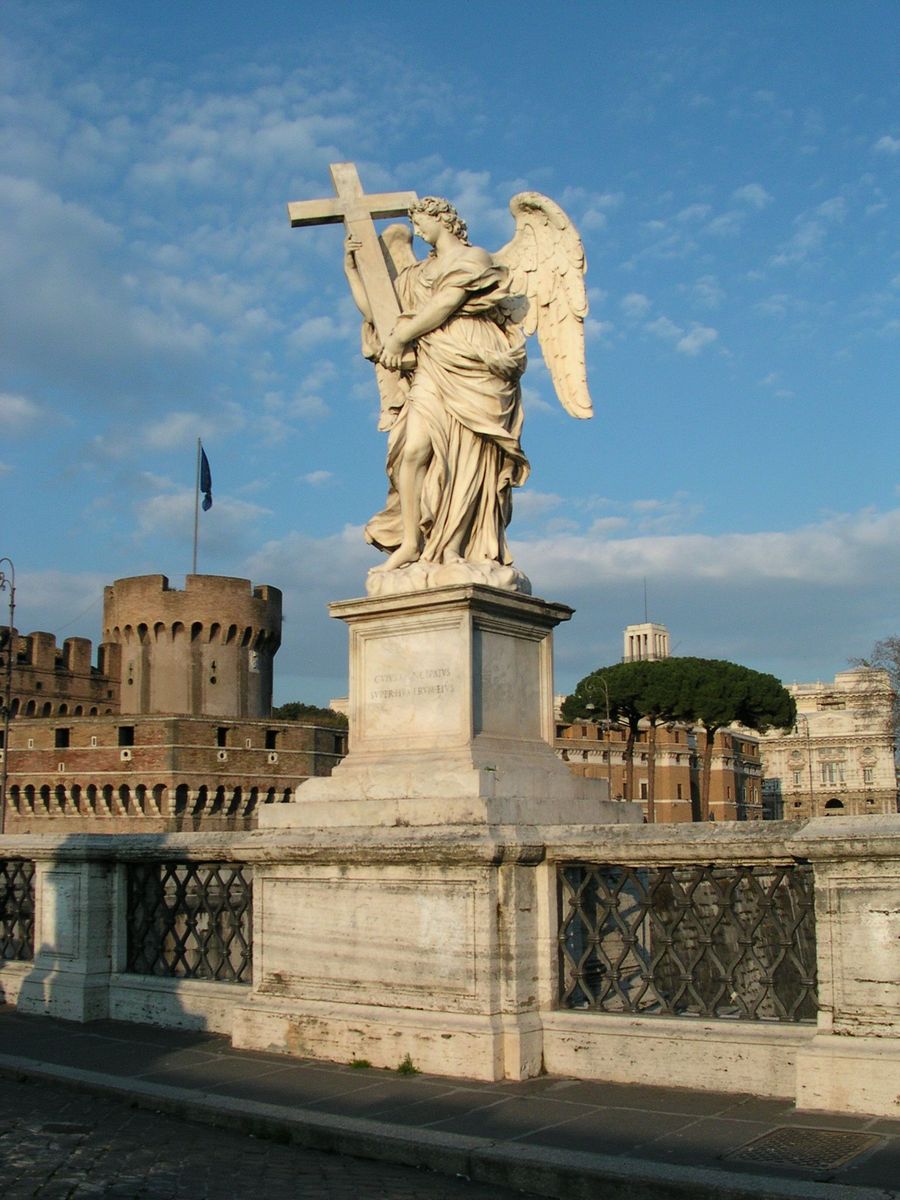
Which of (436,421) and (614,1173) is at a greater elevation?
(436,421)

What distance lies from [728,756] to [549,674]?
83813 millimetres

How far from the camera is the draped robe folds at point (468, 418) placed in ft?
24.1

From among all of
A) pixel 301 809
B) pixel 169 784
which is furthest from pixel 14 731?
pixel 301 809

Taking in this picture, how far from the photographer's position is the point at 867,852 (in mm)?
5164

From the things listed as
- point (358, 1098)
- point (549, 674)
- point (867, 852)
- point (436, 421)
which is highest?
point (436, 421)

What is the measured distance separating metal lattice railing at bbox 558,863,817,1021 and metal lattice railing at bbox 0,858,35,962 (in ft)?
14.4

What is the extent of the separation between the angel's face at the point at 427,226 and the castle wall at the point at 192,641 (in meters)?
48.6

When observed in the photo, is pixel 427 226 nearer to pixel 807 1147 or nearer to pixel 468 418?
pixel 468 418

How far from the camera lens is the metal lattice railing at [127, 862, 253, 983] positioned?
7.65m

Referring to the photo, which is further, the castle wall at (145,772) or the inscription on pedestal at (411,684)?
the castle wall at (145,772)

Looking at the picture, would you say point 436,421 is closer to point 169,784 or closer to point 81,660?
point 169,784

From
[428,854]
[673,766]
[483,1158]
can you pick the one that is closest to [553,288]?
[428,854]

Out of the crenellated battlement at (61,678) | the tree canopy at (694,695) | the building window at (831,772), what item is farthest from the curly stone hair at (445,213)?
the building window at (831,772)

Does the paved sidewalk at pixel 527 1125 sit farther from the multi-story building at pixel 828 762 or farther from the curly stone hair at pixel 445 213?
the multi-story building at pixel 828 762
